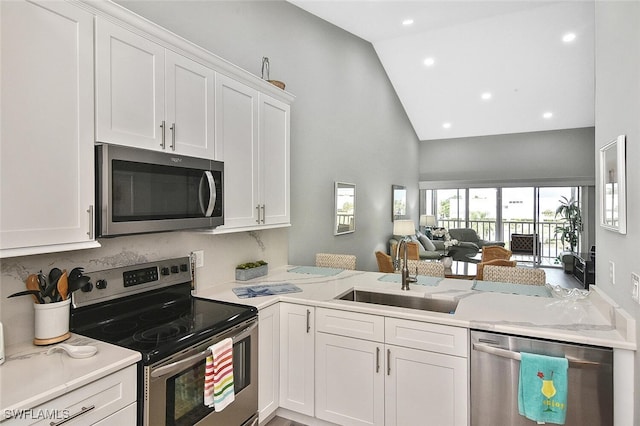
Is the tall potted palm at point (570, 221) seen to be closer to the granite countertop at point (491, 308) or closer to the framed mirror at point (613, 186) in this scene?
the granite countertop at point (491, 308)

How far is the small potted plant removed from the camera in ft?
9.29

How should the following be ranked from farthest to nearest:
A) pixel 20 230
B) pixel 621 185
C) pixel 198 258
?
1. pixel 198 258
2. pixel 621 185
3. pixel 20 230

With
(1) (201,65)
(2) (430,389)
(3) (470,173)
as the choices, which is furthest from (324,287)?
(3) (470,173)

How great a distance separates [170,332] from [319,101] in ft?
11.0

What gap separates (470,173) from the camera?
29.0ft

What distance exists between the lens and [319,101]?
435 centimetres

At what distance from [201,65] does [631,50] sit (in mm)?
2156

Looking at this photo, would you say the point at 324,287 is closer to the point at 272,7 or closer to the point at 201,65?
the point at 201,65

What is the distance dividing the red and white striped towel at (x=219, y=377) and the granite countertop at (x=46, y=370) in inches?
15.1

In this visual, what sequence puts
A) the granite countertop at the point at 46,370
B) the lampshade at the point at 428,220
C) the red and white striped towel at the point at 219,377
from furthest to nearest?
the lampshade at the point at 428,220
the red and white striped towel at the point at 219,377
the granite countertop at the point at 46,370

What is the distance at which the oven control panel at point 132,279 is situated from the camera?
1.77 metres

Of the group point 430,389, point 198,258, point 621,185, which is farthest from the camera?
point 198,258

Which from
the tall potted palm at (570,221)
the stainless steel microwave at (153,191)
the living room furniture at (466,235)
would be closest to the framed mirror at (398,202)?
the living room furniture at (466,235)

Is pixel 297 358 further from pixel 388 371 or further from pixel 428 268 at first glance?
pixel 428 268
